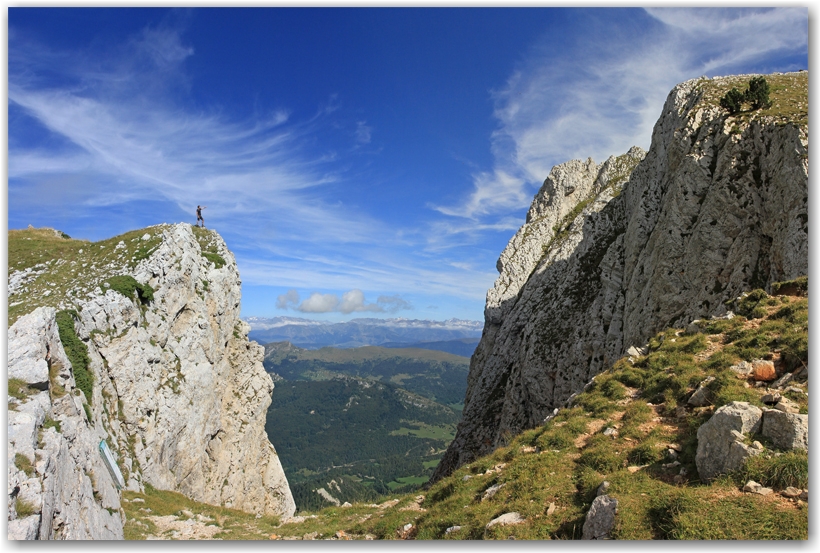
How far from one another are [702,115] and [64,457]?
130 ft

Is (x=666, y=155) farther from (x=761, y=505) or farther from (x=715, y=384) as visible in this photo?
(x=761, y=505)

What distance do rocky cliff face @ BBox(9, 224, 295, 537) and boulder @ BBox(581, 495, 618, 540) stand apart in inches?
532

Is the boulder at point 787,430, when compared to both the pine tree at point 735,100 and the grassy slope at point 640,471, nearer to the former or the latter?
the grassy slope at point 640,471

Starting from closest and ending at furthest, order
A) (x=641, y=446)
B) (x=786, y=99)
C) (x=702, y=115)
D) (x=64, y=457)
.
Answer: (x=641, y=446) → (x=64, y=457) → (x=786, y=99) → (x=702, y=115)

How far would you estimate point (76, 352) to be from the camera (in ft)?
71.7

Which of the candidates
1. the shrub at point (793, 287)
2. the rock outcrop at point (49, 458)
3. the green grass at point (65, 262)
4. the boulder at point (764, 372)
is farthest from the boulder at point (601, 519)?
the green grass at point (65, 262)

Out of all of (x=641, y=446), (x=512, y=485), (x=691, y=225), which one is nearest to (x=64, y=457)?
(x=512, y=485)

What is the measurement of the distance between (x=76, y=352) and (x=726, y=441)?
28670 mm

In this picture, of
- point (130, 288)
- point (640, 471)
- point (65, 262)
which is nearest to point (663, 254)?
point (640, 471)

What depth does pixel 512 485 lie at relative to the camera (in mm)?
11125

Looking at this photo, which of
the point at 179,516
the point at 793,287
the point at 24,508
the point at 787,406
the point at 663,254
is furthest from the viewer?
the point at 663,254

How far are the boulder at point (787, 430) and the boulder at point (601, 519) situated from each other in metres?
3.52

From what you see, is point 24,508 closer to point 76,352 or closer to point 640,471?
point 640,471

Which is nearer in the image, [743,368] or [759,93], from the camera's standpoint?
[743,368]
